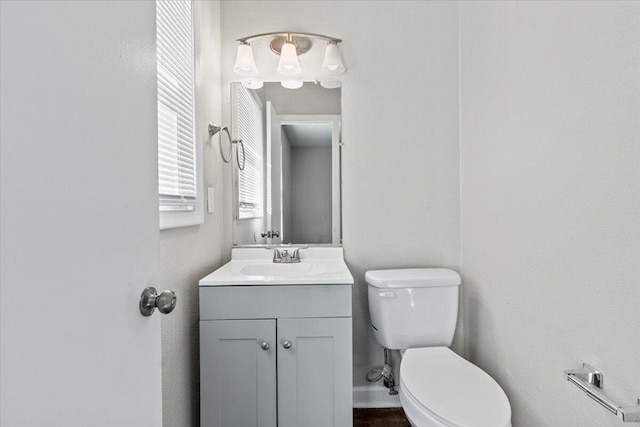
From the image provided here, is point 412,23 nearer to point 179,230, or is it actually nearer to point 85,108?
point 179,230

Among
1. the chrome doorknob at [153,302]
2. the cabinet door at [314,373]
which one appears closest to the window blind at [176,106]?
the chrome doorknob at [153,302]

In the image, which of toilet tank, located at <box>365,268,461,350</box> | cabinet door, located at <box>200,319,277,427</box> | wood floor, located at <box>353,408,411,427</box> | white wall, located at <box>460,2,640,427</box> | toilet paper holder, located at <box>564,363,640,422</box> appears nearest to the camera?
toilet paper holder, located at <box>564,363,640,422</box>

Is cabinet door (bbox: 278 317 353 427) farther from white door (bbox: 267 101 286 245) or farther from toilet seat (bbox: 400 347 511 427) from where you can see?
white door (bbox: 267 101 286 245)

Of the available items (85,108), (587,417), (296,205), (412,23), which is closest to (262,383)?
(296,205)

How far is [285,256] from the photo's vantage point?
71.3 inches

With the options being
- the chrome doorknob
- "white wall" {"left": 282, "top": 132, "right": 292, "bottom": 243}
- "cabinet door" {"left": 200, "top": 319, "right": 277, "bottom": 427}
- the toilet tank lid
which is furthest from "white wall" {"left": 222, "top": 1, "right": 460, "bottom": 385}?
the chrome doorknob

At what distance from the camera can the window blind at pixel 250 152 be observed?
1870 mm

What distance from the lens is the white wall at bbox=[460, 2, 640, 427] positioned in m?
0.90

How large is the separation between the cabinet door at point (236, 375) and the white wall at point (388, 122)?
674mm

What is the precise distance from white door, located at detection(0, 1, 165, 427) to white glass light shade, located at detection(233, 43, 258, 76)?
1.16 metres

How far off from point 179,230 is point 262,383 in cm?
70

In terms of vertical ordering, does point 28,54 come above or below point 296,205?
above

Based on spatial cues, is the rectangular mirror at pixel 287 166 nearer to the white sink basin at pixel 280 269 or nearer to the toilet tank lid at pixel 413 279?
the white sink basin at pixel 280 269

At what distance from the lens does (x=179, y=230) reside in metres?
1.30
